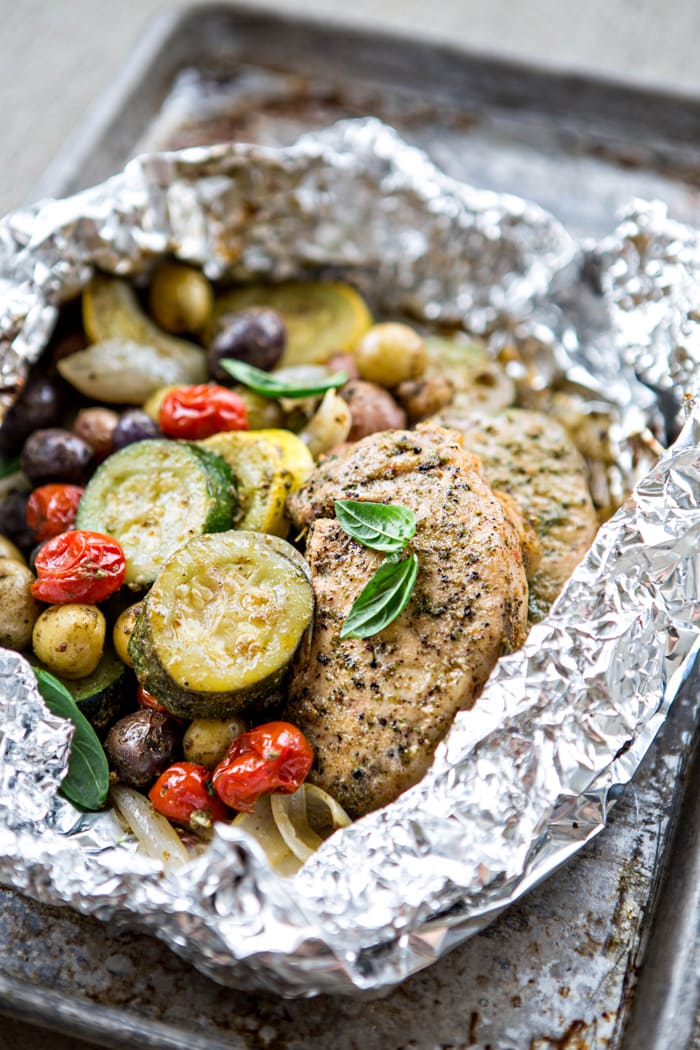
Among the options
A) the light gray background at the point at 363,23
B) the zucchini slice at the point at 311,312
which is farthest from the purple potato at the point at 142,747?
the light gray background at the point at 363,23

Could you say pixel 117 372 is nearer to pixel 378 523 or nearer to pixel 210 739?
pixel 378 523

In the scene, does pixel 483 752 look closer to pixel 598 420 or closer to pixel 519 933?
pixel 519 933

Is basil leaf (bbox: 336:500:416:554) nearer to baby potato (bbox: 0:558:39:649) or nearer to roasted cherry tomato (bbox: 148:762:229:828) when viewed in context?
roasted cherry tomato (bbox: 148:762:229:828)

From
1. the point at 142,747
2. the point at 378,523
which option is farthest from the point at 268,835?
the point at 378,523

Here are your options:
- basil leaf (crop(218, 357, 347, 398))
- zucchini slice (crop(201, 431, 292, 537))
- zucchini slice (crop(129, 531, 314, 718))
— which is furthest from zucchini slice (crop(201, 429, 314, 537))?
zucchini slice (crop(129, 531, 314, 718))

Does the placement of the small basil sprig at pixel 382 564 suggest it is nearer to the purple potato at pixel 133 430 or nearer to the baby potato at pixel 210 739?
the baby potato at pixel 210 739
